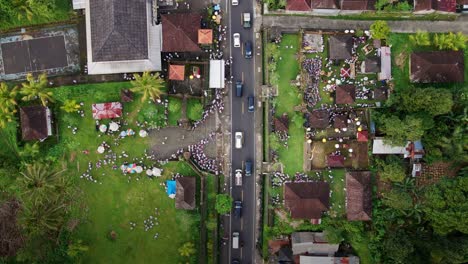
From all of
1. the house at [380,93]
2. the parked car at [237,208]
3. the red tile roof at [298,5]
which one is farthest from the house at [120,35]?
the house at [380,93]

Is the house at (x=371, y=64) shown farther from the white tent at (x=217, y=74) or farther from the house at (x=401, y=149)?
the white tent at (x=217, y=74)

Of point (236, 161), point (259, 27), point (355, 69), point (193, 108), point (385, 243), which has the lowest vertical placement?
point (385, 243)

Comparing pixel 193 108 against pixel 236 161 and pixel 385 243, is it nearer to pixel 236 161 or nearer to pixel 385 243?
pixel 236 161

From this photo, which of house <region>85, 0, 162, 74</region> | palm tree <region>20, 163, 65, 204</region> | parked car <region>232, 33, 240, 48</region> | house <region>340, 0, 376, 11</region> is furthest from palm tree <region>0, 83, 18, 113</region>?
house <region>340, 0, 376, 11</region>

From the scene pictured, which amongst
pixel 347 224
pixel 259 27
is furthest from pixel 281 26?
pixel 347 224

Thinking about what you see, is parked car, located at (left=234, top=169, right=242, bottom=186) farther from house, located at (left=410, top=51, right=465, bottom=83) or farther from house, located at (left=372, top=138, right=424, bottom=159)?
house, located at (left=410, top=51, right=465, bottom=83)

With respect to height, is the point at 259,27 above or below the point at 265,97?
above
